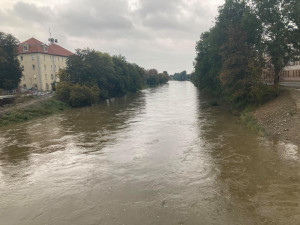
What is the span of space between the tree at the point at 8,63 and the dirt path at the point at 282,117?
46.7 metres

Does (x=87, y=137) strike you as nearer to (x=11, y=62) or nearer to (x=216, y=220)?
(x=216, y=220)

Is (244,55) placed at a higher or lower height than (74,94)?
higher

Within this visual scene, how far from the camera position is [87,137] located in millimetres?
25250

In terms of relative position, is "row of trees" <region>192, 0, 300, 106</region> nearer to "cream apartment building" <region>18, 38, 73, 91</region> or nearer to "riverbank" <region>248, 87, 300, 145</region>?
"riverbank" <region>248, 87, 300, 145</region>

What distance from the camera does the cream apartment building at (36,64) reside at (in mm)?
72062

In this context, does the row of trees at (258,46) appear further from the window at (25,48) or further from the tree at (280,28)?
the window at (25,48)

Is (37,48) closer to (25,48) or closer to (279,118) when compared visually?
(25,48)

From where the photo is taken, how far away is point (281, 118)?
24547 mm

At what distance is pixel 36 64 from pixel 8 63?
68.9 ft

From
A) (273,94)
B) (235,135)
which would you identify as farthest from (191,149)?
(273,94)

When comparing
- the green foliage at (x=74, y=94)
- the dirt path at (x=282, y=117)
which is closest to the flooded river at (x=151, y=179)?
the dirt path at (x=282, y=117)

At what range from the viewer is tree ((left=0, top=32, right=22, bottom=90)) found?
51656 millimetres

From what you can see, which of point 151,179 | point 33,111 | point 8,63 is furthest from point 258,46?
point 8,63

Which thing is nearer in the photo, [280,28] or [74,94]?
[280,28]
